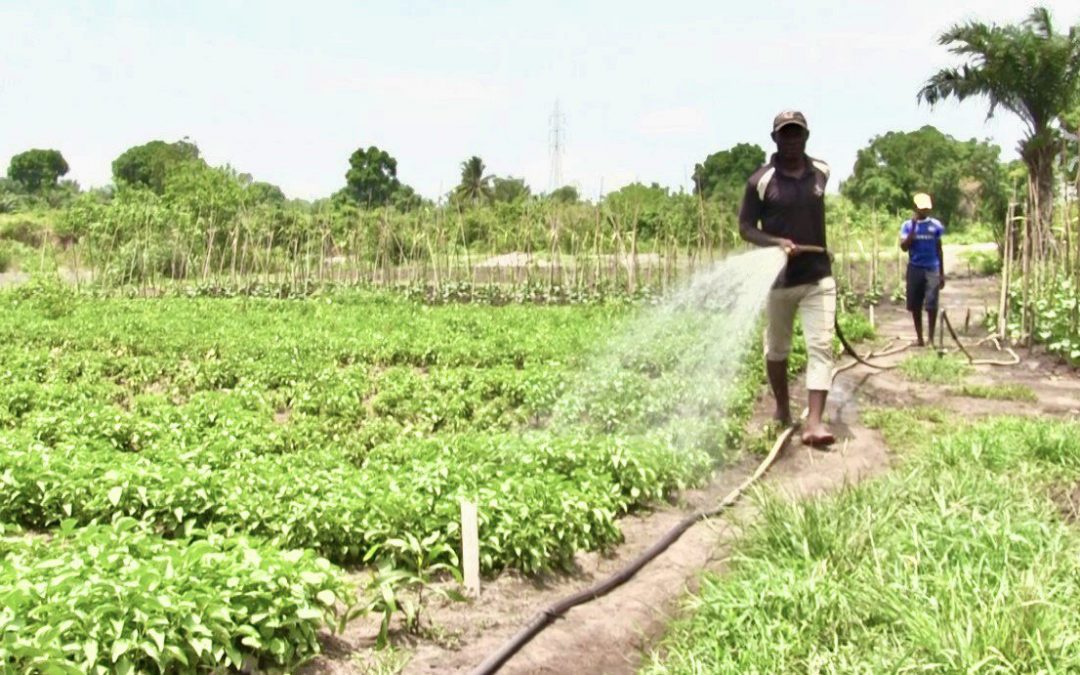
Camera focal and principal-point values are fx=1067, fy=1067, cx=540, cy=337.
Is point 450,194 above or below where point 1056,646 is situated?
above

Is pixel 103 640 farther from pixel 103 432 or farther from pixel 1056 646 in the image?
pixel 103 432

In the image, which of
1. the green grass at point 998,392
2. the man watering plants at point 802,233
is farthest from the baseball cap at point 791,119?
the green grass at point 998,392

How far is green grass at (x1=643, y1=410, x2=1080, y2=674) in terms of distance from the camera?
360 cm

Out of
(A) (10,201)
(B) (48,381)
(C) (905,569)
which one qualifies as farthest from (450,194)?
(A) (10,201)

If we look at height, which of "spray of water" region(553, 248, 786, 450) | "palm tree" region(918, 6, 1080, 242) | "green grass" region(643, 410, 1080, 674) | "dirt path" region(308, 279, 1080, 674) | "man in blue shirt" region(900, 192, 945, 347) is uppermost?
"palm tree" region(918, 6, 1080, 242)

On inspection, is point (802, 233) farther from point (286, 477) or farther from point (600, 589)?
point (286, 477)

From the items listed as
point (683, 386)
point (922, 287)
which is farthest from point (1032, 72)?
point (683, 386)

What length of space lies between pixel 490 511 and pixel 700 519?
1494mm

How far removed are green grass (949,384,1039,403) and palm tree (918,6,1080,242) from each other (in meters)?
11.9

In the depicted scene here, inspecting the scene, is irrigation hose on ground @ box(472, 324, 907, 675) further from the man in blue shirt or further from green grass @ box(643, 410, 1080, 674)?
the man in blue shirt

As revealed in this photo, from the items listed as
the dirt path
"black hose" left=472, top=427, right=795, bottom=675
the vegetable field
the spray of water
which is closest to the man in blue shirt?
the spray of water

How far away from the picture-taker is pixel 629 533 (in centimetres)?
593

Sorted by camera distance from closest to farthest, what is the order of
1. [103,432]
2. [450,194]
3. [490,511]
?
[490,511] → [103,432] → [450,194]

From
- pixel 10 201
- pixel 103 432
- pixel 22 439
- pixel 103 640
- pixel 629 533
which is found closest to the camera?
pixel 103 640
